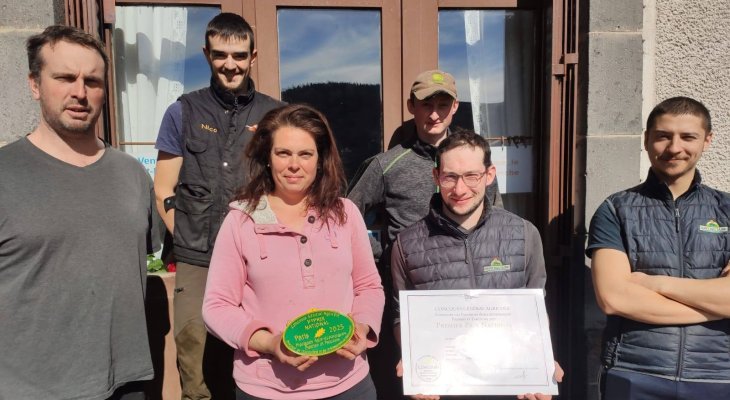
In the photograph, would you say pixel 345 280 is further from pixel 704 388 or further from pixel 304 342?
pixel 704 388

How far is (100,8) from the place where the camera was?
11.2ft

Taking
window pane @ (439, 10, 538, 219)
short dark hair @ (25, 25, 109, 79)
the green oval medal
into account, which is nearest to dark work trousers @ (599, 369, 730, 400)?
the green oval medal

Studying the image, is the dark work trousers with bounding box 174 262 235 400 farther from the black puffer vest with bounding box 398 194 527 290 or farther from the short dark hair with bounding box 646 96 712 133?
the short dark hair with bounding box 646 96 712 133

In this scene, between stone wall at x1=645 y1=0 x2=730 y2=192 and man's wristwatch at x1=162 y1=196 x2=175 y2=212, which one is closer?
man's wristwatch at x1=162 y1=196 x2=175 y2=212

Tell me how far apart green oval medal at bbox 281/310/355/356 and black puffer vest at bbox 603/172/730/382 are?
1389mm

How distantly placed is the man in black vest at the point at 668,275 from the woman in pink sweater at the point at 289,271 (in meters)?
1.14

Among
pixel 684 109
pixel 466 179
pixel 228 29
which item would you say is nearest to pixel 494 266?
pixel 466 179

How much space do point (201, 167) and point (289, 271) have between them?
999mm

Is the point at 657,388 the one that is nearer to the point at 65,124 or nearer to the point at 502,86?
the point at 502,86

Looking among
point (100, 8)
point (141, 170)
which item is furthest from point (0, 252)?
point (100, 8)

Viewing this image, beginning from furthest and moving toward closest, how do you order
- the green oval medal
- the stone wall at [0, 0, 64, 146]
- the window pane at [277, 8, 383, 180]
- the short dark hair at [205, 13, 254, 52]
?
the window pane at [277, 8, 383, 180]
the stone wall at [0, 0, 64, 146]
the short dark hair at [205, 13, 254, 52]
the green oval medal

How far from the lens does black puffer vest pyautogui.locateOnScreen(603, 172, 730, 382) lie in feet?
7.59

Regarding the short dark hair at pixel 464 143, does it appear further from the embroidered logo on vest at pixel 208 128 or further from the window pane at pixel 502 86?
the window pane at pixel 502 86

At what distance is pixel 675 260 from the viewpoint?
7.75 feet
